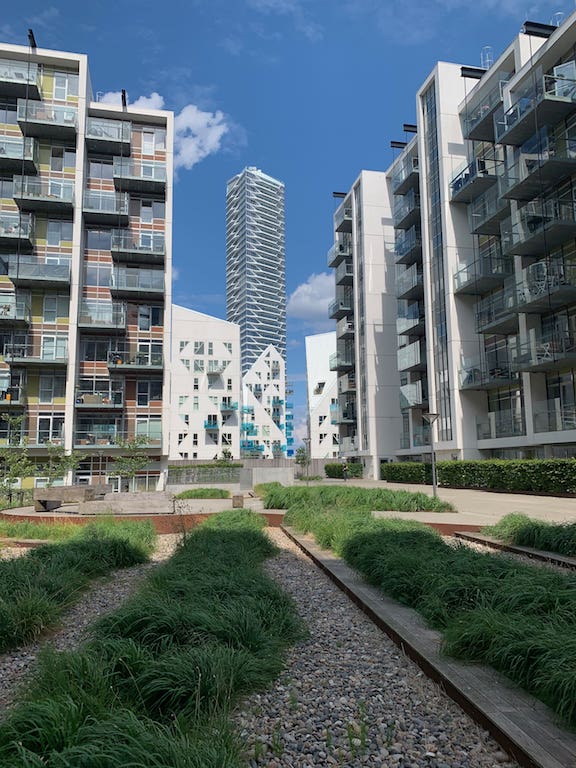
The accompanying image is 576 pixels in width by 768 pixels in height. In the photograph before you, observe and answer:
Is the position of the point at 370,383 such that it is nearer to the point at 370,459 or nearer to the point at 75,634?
the point at 370,459

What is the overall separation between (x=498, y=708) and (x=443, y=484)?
99.4 ft

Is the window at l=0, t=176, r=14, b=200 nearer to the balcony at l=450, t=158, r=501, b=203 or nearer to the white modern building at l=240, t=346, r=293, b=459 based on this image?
the balcony at l=450, t=158, r=501, b=203

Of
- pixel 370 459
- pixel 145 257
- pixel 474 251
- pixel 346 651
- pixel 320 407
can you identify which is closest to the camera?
pixel 346 651

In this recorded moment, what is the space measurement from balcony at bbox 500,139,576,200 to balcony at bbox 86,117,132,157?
2498 cm

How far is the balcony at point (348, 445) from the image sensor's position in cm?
5053

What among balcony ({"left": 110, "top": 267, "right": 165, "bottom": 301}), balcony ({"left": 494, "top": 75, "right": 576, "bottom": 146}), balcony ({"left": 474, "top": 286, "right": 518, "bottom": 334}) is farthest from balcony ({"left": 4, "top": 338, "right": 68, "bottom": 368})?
balcony ({"left": 494, "top": 75, "right": 576, "bottom": 146})

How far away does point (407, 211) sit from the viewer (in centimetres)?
4197

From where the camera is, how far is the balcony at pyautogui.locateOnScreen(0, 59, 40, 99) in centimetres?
3731

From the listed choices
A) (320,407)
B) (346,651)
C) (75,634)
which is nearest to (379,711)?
(346,651)

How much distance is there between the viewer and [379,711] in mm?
3564

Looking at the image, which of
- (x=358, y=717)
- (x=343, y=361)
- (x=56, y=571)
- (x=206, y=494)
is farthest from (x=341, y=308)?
(x=358, y=717)

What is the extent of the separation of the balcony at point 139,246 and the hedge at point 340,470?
2204cm

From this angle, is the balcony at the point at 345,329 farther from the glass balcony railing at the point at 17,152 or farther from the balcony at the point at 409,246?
the glass balcony railing at the point at 17,152

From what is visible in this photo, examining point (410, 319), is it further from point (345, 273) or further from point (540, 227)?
point (540, 227)
